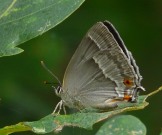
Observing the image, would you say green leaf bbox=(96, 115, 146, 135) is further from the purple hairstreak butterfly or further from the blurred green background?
the blurred green background

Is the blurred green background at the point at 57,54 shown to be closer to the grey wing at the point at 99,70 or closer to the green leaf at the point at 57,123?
the grey wing at the point at 99,70

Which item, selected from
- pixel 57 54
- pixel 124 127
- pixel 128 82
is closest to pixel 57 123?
pixel 124 127

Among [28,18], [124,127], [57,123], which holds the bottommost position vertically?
[124,127]

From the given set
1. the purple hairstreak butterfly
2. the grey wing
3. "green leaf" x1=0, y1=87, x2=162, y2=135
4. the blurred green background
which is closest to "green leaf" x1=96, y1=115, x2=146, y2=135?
"green leaf" x1=0, y1=87, x2=162, y2=135

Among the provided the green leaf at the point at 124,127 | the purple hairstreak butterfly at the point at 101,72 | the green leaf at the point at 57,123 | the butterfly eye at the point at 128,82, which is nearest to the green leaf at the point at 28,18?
the green leaf at the point at 57,123

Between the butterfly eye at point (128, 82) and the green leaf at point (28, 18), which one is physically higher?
the green leaf at point (28, 18)

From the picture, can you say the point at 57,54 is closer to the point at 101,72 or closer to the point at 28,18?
the point at 101,72
